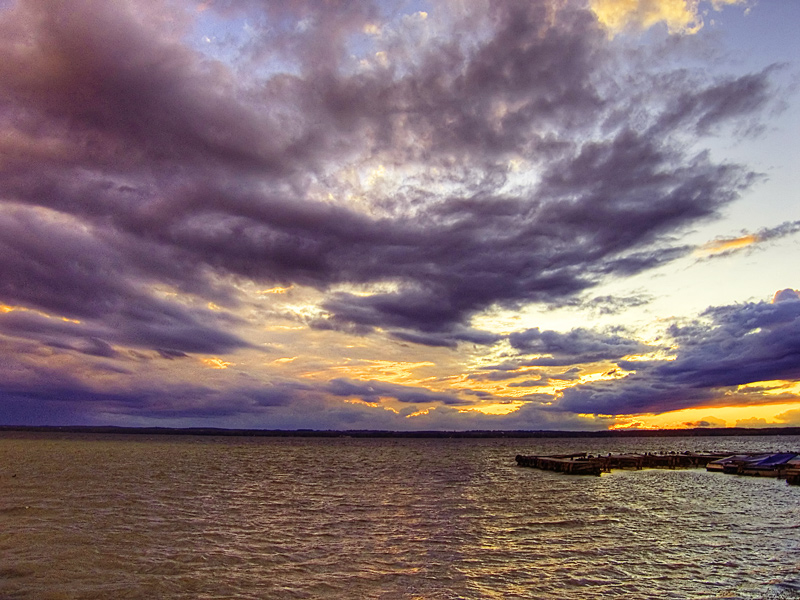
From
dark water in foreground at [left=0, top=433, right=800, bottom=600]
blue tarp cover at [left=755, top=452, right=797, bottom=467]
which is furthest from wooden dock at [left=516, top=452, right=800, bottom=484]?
dark water in foreground at [left=0, top=433, right=800, bottom=600]

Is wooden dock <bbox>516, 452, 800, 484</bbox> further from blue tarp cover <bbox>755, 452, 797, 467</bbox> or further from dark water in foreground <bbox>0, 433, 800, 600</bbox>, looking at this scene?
dark water in foreground <bbox>0, 433, 800, 600</bbox>

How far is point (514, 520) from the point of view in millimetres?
36375

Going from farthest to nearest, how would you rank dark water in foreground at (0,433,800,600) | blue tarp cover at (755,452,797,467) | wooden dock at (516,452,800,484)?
blue tarp cover at (755,452,797,467) < wooden dock at (516,452,800,484) < dark water in foreground at (0,433,800,600)

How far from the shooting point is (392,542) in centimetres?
2897

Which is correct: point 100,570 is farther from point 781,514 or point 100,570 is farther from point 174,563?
point 781,514

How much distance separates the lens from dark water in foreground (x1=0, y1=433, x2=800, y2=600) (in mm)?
21266

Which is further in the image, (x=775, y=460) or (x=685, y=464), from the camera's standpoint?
(x=685, y=464)

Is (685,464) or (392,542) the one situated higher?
(685,464)

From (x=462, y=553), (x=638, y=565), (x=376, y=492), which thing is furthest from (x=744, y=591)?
(x=376, y=492)

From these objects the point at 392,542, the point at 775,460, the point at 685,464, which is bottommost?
the point at 392,542

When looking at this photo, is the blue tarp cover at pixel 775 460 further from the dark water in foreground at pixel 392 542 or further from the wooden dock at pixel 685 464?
the dark water in foreground at pixel 392 542

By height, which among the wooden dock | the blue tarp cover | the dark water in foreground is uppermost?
the blue tarp cover

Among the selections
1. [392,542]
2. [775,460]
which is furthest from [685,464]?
[392,542]

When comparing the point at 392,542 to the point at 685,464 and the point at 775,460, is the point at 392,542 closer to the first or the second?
the point at 775,460
